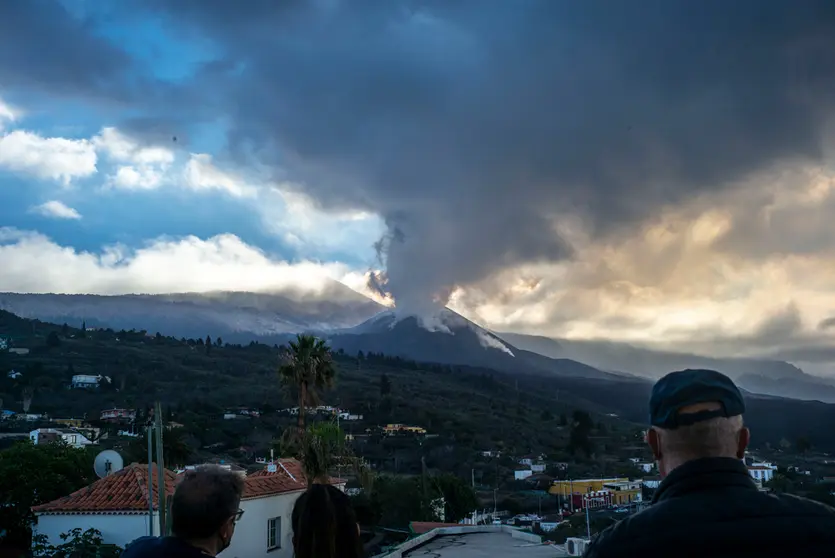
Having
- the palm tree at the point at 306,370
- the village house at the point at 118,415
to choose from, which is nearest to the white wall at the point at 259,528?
the palm tree at the point at 306,370

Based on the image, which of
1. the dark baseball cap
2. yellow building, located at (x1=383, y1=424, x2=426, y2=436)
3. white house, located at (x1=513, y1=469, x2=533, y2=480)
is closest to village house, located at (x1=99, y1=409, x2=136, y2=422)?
yellow building, located at (x1=383, y1=424, x2=426, y2=436)

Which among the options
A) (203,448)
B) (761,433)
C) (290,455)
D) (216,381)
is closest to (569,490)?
(203,448)

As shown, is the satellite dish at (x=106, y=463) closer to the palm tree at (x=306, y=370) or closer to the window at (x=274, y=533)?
the window at (x=274, y=533)

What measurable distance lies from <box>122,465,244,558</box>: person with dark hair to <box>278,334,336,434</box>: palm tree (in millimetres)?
25357

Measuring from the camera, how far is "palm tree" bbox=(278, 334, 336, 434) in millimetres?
28688

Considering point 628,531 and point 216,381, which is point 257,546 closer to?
point 628,531

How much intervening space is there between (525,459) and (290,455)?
55.0 metres

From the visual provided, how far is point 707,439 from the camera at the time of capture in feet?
6.97

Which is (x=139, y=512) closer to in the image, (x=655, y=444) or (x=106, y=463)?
(x=106, y=463)

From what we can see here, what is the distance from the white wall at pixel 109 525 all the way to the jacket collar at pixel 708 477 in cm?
1971

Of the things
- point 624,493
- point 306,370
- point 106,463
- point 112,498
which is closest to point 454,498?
point 624,493

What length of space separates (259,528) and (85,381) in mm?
92562

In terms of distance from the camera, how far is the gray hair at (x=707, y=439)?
2.13 metres

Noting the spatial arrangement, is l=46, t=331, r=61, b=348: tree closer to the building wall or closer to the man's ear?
the building wall
